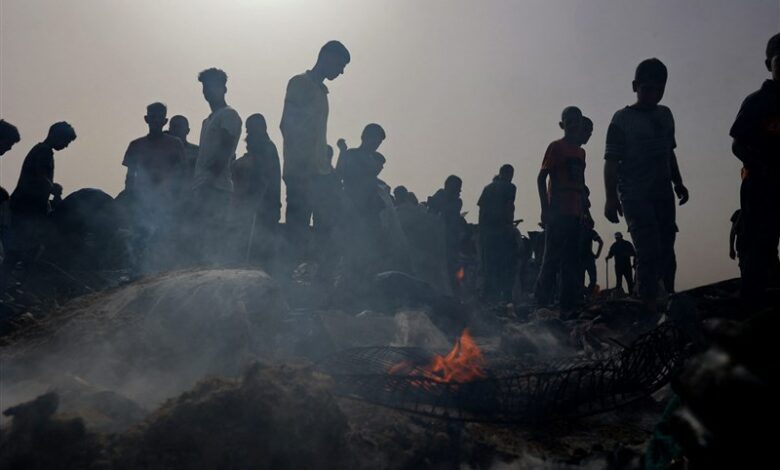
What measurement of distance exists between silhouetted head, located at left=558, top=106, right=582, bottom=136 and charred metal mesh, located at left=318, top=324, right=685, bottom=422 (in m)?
4.04

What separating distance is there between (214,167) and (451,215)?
5.54 m

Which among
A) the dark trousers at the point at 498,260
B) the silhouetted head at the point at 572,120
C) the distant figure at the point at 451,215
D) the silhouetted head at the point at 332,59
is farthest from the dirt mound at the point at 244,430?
the distant figure at the point at 451,215

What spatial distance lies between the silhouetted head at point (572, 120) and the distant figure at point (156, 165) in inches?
197

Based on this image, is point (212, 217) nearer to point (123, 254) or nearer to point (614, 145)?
point (123, 254)

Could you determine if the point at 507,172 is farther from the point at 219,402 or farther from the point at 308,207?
the point at 219,402

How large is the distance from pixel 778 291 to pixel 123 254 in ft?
25.5

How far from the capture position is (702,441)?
97cm

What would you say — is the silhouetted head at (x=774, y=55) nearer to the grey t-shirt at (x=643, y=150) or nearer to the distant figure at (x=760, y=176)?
the distant figure at (x=760, y=176)

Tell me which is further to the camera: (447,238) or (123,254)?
(447,238)

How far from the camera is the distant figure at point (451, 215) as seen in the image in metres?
10.5

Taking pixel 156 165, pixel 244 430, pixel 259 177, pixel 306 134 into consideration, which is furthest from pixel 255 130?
pixel 244 430

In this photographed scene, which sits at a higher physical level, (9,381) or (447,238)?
(447,238)

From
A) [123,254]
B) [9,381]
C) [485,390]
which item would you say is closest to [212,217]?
[123,254]

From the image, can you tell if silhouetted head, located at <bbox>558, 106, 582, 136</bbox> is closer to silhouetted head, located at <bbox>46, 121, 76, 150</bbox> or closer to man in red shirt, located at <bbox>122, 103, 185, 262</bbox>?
man in red shirt, located at <bbox>122, 103, 185, 262</bbox>
